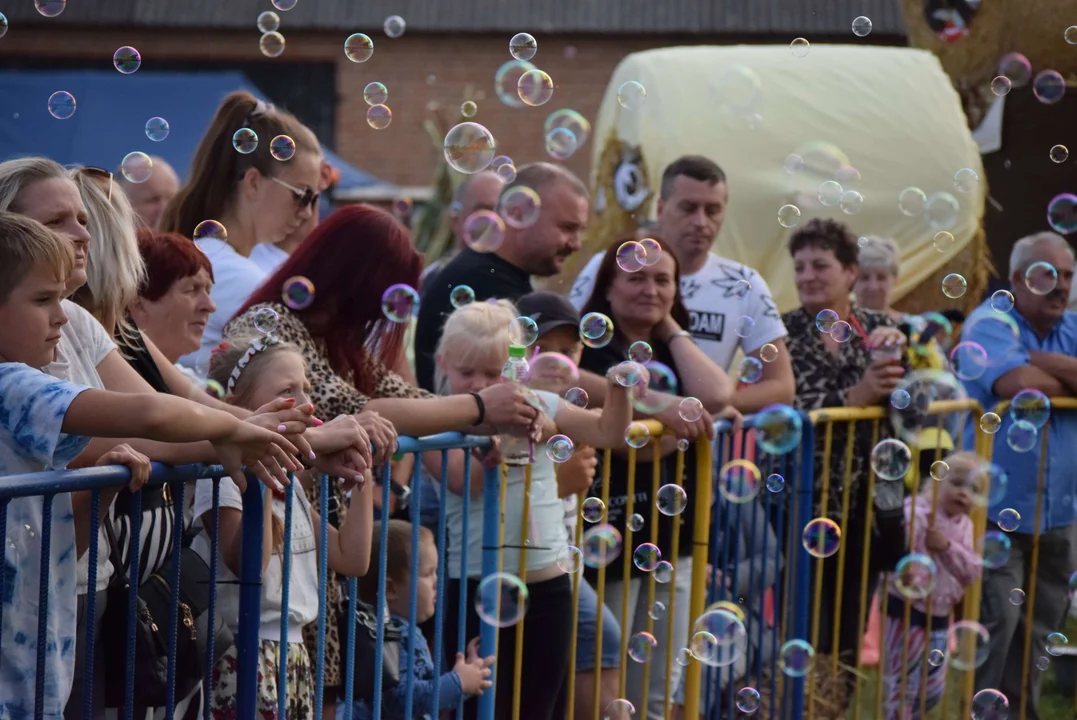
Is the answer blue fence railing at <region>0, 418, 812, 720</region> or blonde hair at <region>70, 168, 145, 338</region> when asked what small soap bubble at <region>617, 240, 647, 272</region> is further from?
blonde hair at <region>70, 168, 145, 338</region>

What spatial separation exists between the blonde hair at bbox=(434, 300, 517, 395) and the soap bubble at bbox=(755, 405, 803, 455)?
3.19ft

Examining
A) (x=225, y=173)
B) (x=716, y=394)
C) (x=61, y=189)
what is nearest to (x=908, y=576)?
(x=716, y=394)

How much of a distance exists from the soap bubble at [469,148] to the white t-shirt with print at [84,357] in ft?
5.40

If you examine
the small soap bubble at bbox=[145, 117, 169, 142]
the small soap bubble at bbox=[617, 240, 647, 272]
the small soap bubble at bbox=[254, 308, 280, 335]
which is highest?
the small soap bubble at bbox=[145, 117, 169, 142]

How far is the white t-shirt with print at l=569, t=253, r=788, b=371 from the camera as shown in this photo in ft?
15.4

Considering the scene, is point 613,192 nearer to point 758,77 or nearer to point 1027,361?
point 758,77

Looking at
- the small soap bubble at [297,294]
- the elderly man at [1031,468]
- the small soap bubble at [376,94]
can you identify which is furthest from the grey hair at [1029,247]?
the small soap bubble at [297,294]

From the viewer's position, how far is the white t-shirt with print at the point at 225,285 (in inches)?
148

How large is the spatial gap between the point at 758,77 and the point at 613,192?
121 centimetres

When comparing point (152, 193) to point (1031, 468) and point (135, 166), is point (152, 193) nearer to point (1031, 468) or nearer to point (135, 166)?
point (135, 166)

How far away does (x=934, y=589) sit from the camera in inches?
187

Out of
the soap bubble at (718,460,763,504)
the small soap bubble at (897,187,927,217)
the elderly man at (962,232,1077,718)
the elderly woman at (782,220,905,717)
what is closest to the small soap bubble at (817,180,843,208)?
the elderly woman at (782,220,905,717)

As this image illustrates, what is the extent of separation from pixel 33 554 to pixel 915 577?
2.67 meters

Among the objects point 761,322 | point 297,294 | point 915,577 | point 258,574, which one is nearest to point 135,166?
point 297,294
